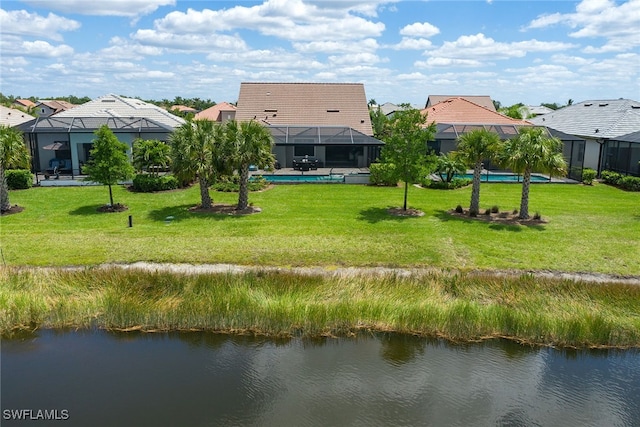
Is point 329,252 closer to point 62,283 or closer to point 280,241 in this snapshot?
point 280,241

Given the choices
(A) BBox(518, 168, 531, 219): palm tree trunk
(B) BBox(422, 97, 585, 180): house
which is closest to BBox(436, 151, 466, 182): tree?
(B) BBox(422, 97, 585, 180): house

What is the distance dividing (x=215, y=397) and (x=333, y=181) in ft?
76.3

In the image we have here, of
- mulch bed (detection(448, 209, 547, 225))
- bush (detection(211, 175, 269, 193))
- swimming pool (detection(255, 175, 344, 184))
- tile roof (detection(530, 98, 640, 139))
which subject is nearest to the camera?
mulch bed (detection(448, 209, 547, 225))

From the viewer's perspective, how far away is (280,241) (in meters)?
18.8

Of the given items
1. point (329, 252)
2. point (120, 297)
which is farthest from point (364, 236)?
point (120, 297)

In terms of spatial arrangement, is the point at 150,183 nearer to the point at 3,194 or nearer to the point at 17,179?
the point at 3,194

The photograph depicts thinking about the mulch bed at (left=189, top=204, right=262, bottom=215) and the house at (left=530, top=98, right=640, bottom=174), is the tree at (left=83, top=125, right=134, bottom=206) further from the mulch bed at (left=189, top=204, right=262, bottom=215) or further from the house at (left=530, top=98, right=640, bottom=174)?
the house at (left=530, top=98, right=640, bottom=174)

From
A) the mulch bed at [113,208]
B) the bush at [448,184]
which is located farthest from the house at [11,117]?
the bush at [448,184]

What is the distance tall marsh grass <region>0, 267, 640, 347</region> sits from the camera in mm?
12719

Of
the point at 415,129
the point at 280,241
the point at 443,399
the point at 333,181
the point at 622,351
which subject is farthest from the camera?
the point at 333,181

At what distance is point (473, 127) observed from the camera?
41000 millimetres

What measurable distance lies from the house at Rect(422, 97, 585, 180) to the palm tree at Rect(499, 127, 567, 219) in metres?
13.6

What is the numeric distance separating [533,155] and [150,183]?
19452 mm

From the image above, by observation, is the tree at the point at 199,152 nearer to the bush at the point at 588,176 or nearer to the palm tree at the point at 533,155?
the palm tree at the point at 533,155
